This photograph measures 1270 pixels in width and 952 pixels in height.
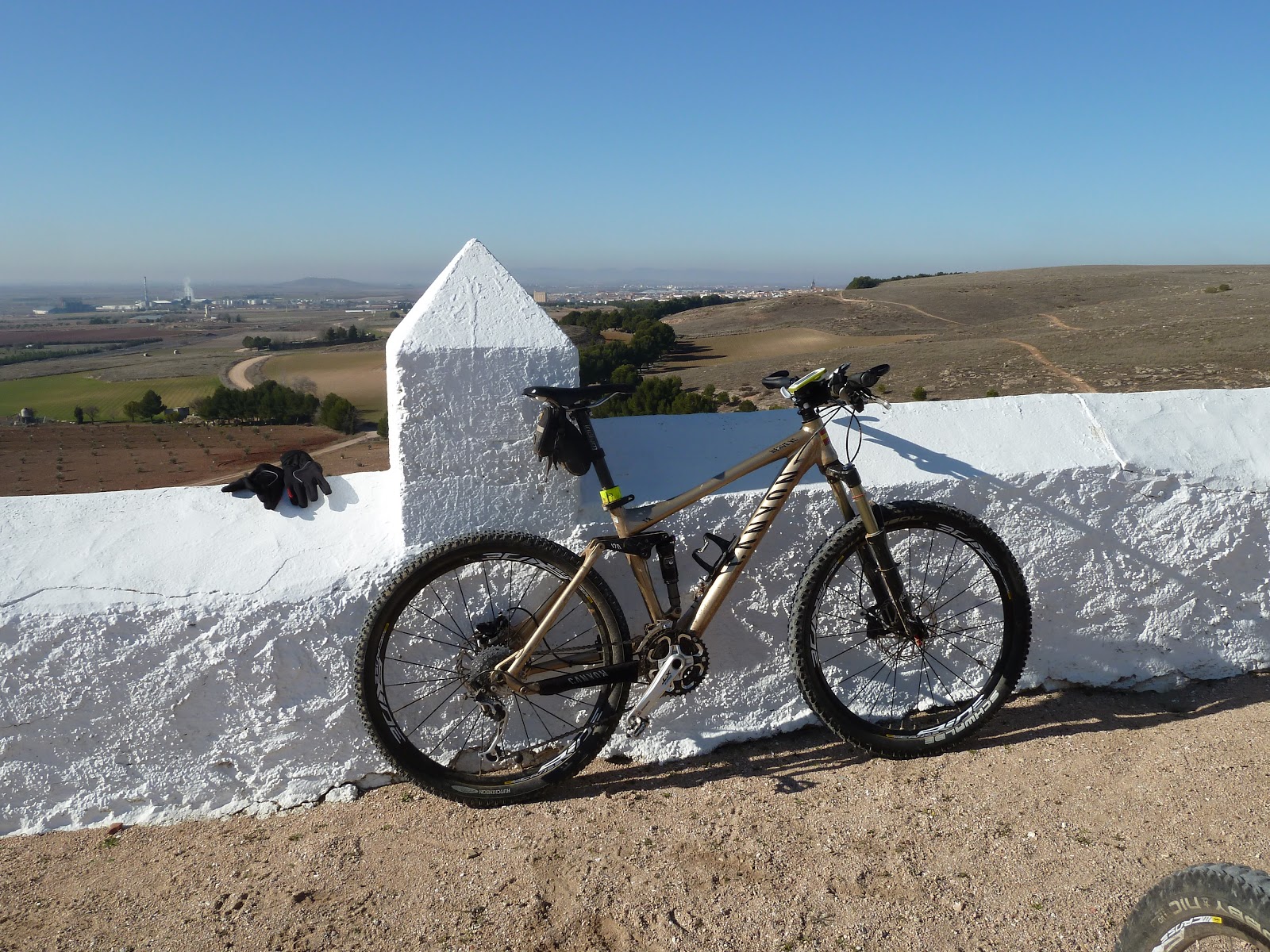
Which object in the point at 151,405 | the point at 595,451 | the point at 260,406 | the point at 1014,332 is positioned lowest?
the point at 151,405

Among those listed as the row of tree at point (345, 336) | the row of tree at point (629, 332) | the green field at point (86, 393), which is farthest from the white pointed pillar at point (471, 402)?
the row of tree at point (345, 336)

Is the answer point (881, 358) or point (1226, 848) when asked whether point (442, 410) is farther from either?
point (881, 358)

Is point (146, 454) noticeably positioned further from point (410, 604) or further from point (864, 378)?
point (864, 378)

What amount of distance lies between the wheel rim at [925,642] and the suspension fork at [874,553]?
89mm

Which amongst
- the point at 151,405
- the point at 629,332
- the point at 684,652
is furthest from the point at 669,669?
the point at 151,405

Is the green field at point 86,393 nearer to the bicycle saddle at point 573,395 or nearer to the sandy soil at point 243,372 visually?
the sandy soil at point 243,372

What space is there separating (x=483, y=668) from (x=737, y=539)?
96 centimetres

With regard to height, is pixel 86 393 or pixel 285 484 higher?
pixel 285 484

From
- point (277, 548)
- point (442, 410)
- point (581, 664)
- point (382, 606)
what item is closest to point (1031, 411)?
point (581, 664)

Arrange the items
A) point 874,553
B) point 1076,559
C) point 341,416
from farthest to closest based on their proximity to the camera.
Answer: point 341,416, point 1076,559, point 874,553

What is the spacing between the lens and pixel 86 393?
144ft

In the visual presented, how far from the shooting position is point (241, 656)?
2.94m

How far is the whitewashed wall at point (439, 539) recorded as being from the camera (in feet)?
9.55

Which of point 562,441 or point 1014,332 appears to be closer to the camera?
point 562,441
